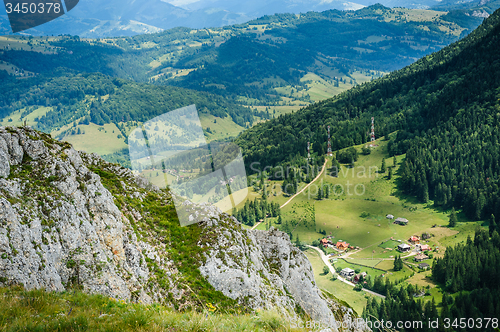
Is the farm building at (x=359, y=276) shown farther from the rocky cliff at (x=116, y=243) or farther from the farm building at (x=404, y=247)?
the rocky cliff at (x=116, y=243)

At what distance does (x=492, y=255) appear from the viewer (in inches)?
3324

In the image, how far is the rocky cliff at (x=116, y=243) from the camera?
15.4m

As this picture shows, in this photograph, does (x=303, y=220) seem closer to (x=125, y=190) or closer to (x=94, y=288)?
(x=125, y=190)

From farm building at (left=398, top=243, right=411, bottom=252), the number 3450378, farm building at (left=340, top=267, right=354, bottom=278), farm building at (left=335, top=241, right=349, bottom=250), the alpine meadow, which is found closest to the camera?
the alpine meadow

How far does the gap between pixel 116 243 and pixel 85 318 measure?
9.07 metres

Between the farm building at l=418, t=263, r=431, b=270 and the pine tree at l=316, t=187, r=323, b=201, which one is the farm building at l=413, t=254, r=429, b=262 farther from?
the pine tree at l=316, t=187, r=323, b=201

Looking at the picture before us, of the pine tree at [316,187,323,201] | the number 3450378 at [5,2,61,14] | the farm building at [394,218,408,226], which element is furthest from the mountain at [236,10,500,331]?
the number 3450378 at [5,2,61,14]

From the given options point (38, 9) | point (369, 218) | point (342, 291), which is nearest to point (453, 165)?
point (369, 218)

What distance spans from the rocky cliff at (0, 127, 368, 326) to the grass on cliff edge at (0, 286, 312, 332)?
66.3 inches

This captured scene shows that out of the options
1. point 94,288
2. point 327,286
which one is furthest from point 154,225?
point 327,286

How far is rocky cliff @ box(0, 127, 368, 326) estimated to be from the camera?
1542 centimetres

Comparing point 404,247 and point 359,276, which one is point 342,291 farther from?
point 404,247

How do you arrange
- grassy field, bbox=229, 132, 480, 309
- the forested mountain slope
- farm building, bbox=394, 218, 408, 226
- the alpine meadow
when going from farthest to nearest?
the forested mountain slope
farm building, bbox=394, 218, 408, 226
grassy field, bbox=229, 132, 480, 309
the alpine meadow

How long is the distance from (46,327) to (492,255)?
100m
